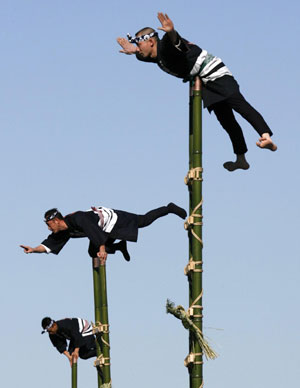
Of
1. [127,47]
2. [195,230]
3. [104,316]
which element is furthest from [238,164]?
[104,316]

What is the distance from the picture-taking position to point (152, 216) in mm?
15656

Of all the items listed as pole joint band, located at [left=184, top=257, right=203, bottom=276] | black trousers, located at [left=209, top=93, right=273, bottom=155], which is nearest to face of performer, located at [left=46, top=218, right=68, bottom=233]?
black trousers, located at [left=209, top=93, right=273, bottom=155]

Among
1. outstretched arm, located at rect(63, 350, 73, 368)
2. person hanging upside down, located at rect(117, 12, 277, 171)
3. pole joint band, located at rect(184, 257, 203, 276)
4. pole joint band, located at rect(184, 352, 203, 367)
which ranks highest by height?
person hanging upside down, located at rect(117, 12, 277, 171)

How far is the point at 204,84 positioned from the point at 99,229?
3964mm

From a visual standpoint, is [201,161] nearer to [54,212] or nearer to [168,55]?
[168,55]

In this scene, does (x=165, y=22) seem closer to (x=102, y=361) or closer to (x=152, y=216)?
(x=152, y=216)

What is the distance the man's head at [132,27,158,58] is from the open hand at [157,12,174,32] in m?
0.76

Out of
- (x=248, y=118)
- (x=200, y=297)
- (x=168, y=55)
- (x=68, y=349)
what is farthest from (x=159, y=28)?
(x=68, y=349)

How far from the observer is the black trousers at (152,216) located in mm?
15602

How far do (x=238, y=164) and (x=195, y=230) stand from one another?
1.28 meters

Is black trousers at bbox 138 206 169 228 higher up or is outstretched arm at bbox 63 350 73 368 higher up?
black trousers at bbox 138 206 169 228

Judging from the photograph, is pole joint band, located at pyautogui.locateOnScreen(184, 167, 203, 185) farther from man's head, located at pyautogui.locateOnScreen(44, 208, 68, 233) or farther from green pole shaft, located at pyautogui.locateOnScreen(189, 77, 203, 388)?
man's head, located at pyautogui.locateOnScreen(44, 208, 68, 233)

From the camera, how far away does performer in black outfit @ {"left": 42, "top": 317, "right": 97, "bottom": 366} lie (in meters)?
17.5

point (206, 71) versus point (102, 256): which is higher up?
point (206, 71)
